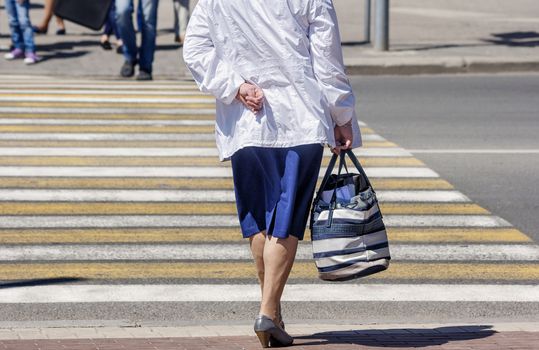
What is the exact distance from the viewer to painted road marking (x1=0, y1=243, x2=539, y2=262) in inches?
303

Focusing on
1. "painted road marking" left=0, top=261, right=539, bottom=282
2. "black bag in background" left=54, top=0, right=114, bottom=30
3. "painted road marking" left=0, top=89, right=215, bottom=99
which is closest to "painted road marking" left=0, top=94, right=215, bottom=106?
"painted road marking" left=0, top=89, right=215, bottom=99

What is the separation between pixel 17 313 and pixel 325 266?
1.78 m

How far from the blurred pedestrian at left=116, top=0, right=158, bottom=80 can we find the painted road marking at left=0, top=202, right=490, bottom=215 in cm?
651

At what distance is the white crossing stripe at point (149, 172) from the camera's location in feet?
33.5

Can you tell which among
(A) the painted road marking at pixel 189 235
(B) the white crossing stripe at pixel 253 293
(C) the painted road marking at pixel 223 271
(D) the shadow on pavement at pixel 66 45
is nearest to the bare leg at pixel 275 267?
(B) the white crossing stripe at pixel 253 293

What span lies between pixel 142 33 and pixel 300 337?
1022 cm

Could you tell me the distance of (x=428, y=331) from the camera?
591 centimetres

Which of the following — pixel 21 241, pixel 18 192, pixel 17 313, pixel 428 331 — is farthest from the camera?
pixel 18 192

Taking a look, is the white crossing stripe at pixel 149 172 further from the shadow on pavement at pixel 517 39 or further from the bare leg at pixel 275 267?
the shadow on pavement at pixel 517 39

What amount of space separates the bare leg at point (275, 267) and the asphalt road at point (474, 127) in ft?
10.7

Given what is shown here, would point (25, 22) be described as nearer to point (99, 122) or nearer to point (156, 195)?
point (99, 122)

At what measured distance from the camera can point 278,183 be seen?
17.9ft

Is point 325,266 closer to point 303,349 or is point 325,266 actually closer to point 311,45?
point 303,349

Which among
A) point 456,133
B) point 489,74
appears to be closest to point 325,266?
point 456,133
